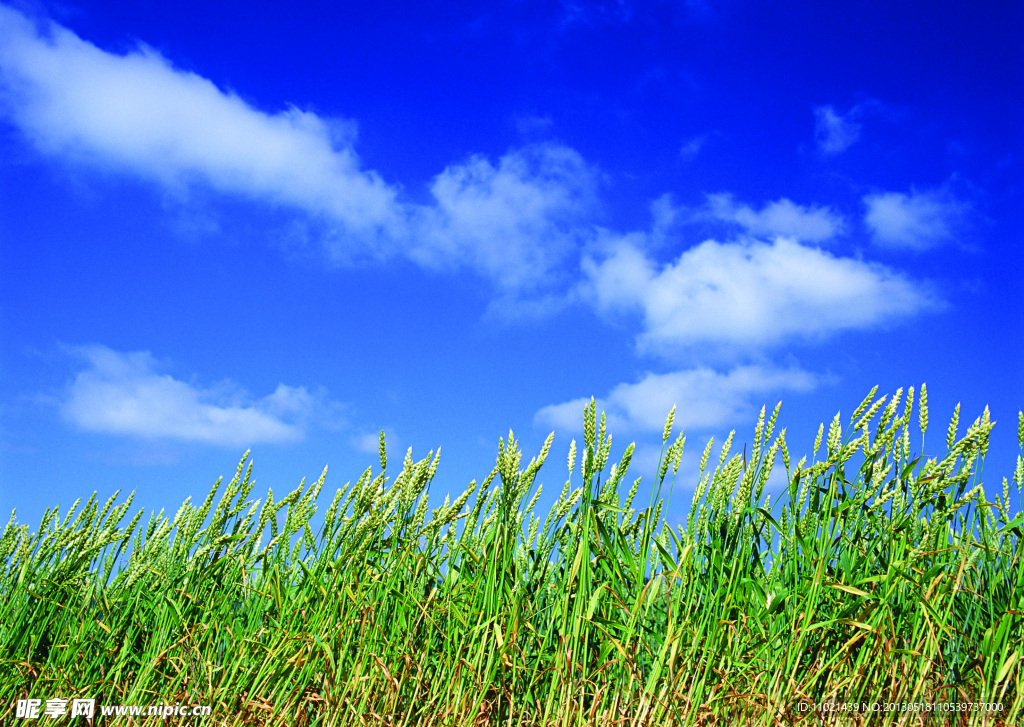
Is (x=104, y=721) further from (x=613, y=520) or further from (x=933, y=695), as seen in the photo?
(x=933, y=695)

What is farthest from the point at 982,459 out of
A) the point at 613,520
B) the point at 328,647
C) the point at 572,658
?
the point at 328,647

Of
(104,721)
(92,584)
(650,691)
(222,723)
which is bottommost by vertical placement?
(104,721)

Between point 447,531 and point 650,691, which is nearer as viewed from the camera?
point 650,691

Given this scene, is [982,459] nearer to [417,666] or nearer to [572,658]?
[572,658]

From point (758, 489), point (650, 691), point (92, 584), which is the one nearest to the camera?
point (650, 691)

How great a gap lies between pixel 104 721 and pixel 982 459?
3180 mm

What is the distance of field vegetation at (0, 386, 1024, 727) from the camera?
209 cm

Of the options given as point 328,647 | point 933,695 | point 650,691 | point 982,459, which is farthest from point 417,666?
point 982,459

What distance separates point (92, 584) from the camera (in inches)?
103

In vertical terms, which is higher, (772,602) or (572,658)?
(772,602)

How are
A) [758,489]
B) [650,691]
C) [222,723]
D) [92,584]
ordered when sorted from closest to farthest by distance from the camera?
[650,691]
[222,723]
[758,489]
[92,584]

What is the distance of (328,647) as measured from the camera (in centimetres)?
210

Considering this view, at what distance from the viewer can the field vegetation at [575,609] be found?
209cm

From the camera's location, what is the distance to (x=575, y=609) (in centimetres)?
204
